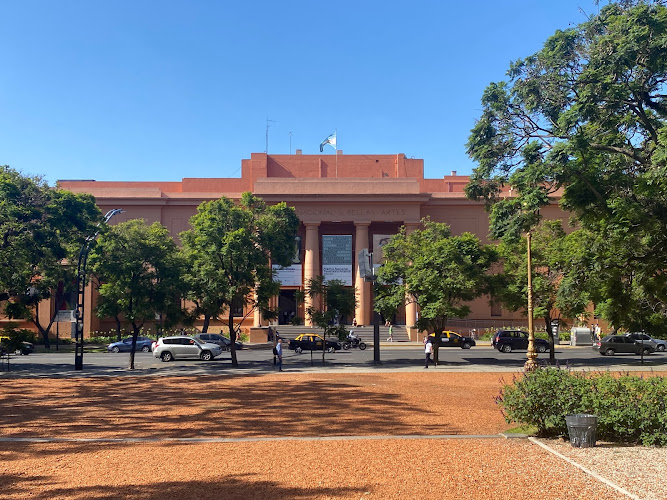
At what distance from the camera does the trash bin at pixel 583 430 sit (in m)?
9.46

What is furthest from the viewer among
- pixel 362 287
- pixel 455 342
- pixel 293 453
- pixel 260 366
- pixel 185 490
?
pixel 362 287

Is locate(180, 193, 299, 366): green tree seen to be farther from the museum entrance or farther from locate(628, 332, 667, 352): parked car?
the museum entrance

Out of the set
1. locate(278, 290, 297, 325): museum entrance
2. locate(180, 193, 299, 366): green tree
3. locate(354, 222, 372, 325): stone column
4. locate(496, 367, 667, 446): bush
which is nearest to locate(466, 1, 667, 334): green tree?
locate(496, 367, 667, 446): bush

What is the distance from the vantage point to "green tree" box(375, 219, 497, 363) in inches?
1186

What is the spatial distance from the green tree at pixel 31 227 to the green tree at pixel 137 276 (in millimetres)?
1706

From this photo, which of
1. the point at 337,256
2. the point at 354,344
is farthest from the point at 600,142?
the point at 337,256

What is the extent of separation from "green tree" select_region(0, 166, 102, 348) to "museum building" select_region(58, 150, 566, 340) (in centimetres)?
2685

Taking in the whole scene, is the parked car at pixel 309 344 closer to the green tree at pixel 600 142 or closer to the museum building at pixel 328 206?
the museum building at pixel 328 206

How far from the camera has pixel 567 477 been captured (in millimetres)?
7695

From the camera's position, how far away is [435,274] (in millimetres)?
30219

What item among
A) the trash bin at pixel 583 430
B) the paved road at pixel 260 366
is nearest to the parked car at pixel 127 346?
the paved road at pixel 260 366

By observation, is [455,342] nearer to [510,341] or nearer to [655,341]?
[510,341]

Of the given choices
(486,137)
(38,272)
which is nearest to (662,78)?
(486,137)

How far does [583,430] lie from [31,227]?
88.6 feet
